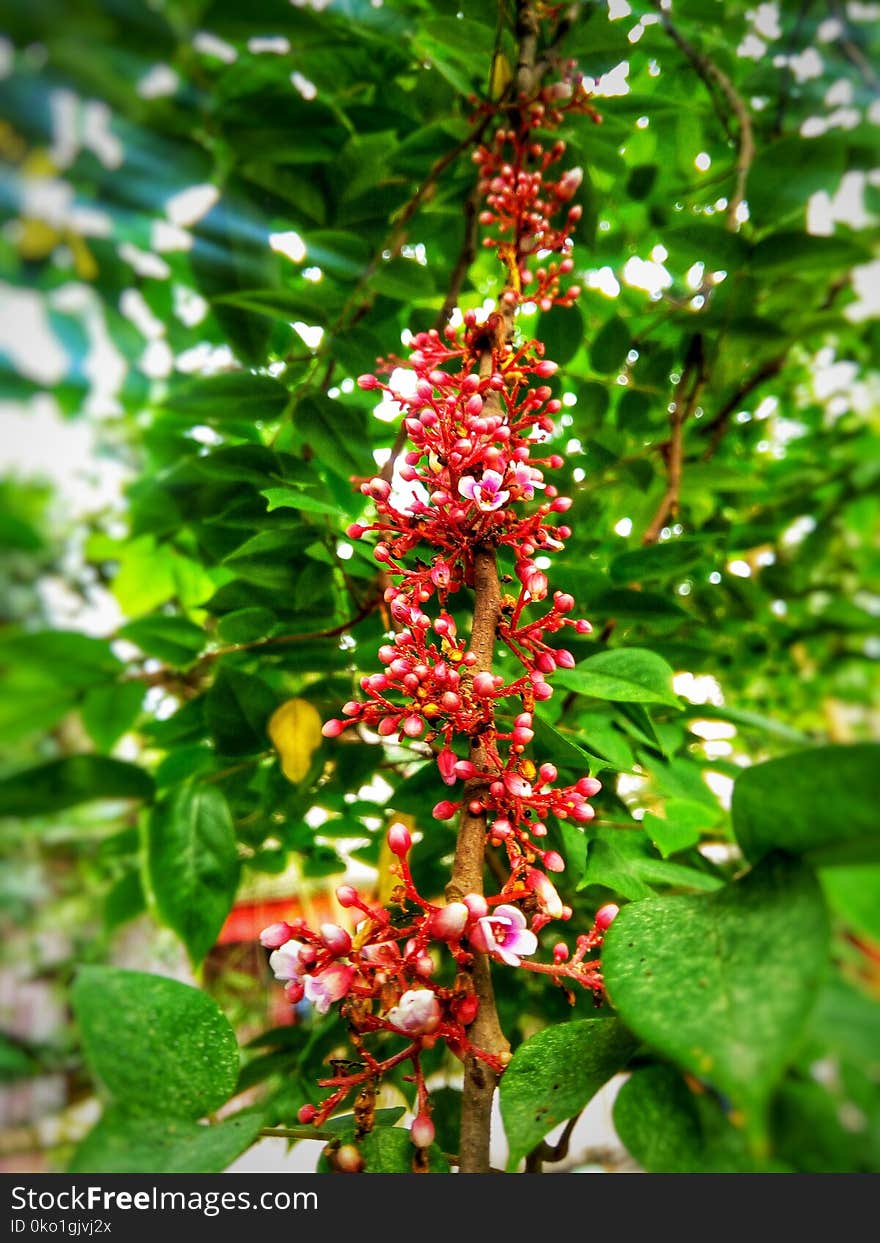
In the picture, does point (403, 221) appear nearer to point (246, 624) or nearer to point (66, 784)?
point (246, 624)

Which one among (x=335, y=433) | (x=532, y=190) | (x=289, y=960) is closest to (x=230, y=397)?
(x=335, y=433)

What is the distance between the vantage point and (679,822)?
1.70 ft

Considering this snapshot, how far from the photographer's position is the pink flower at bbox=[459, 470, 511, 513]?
414 mm

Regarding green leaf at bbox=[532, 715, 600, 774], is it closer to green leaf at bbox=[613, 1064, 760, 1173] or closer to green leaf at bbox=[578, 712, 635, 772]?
green leaf at bbox=[578, 712, 635, 772]

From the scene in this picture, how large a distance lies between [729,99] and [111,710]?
29.6 inches

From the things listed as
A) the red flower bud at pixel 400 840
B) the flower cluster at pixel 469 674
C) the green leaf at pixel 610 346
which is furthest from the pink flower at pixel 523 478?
the green leaf at pixel 610 346

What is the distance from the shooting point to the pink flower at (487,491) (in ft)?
1.36

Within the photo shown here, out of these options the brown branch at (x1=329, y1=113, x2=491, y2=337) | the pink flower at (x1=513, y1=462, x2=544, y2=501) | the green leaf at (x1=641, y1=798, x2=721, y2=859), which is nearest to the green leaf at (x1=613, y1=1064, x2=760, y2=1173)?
the green leaf at (x1=641, y1=798, x2=721, y2=859)

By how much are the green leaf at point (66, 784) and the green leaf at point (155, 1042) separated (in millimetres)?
99

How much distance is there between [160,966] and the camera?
1647 mm

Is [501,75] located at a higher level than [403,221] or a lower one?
higher

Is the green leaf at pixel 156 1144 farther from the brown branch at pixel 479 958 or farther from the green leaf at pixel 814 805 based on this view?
the green leaf at pixel 814 805

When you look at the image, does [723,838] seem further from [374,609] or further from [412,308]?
[412,308]

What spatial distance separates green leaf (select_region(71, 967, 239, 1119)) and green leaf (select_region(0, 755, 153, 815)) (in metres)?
0.10
